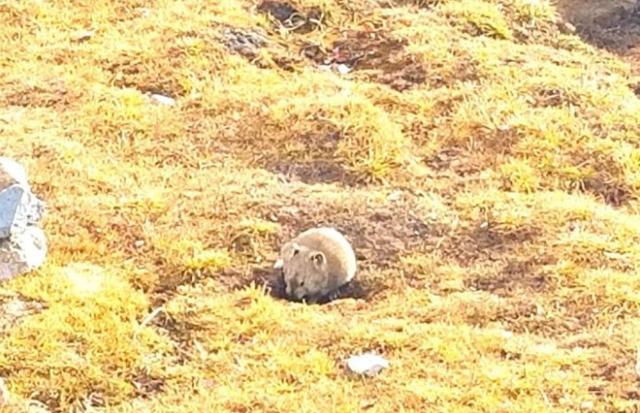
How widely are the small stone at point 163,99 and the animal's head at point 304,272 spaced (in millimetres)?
2412

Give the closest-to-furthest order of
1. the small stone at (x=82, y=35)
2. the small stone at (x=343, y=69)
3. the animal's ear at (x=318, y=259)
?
the animal's ear at (x=318, y=259) < the small stone at (x=343, y=69) < the small stone at (x=82, y=35)

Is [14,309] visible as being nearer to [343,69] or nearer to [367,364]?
[367,364]

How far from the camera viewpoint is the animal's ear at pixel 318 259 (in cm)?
647

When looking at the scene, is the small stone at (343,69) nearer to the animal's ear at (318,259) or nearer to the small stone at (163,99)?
the small stone at (163,99)

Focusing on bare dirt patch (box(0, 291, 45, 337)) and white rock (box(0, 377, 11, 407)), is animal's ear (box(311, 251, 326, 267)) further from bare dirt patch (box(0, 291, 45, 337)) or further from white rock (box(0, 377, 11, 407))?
white rock (box(0, 377, 11, 407))

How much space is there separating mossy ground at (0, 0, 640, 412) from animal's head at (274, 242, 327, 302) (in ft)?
0.52

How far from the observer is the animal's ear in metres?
6.47

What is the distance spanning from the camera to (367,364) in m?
5.80

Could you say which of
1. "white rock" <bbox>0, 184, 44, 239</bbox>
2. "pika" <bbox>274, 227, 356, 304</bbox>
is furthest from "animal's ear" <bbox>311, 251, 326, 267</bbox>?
"white rock" <bbox>0, 184, 44, 239</bbox>

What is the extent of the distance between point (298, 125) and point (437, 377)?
9.57 ft

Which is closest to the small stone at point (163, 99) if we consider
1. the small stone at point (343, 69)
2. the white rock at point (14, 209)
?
the small stone at point (343, 69)

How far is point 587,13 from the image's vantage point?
10492mm

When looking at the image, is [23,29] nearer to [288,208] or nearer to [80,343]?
[288,208]

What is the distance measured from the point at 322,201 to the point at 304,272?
36.8 inches
